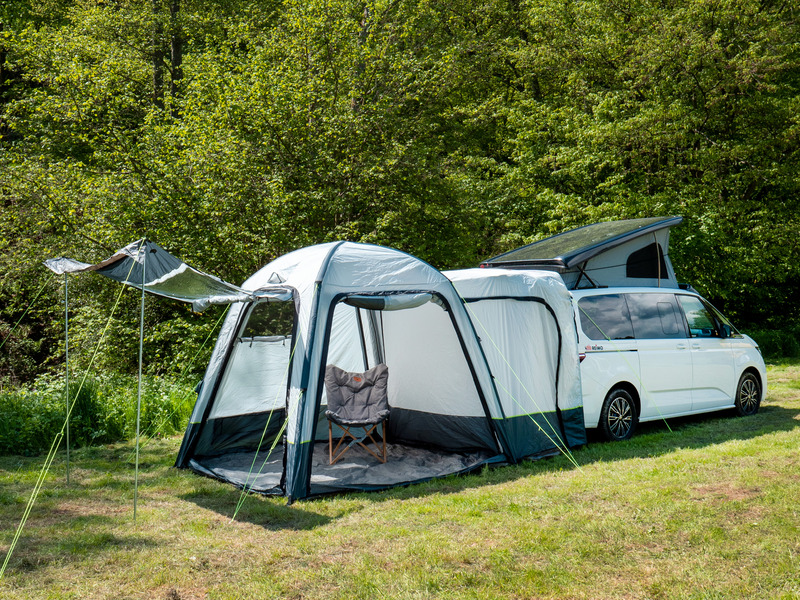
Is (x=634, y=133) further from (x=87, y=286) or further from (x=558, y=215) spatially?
(x=87, y=286)

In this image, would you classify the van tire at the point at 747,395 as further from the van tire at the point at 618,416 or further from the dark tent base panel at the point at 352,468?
the dark tent base panel at the point at 352,468

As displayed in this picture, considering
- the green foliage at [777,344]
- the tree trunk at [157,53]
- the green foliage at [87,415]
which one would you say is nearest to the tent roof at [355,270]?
the green foliage at [87,415]

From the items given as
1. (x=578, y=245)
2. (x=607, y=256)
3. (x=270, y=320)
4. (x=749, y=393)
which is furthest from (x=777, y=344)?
(x=270, y=320)

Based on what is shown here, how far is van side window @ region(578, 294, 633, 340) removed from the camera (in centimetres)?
777

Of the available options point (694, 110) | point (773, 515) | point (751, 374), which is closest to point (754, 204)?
point (694, 110)

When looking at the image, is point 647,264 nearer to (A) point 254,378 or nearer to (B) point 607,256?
(B) point 607,256

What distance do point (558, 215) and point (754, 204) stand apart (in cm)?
451

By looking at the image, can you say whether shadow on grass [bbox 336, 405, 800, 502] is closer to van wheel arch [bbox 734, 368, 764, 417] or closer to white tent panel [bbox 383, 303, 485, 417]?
van wheel arch [bbox 734, 368, 764, 417]

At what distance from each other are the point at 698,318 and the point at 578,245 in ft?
6.29

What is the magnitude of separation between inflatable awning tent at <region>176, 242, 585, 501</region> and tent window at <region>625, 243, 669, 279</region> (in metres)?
1.81

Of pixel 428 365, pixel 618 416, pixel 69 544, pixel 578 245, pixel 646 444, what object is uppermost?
pixel 578 245

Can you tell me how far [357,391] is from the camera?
7.61 metres

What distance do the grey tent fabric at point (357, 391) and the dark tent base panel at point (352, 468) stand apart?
501mm

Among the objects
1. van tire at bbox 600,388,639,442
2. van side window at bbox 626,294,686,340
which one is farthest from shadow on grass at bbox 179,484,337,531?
van side window at bbox 626,294,686,340
